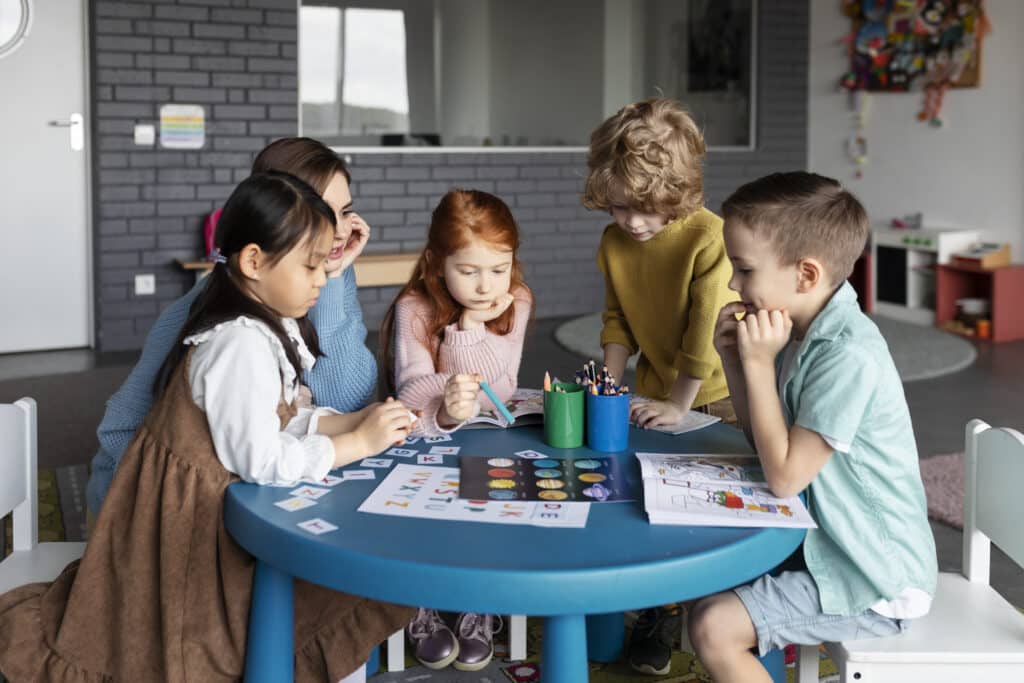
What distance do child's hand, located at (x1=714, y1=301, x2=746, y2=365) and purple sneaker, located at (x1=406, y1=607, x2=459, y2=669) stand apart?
0.85 meters

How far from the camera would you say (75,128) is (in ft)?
18.7

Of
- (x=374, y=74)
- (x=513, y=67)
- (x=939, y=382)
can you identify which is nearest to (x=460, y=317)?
(x=939, y=382)

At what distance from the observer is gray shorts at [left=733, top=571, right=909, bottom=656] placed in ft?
5.33

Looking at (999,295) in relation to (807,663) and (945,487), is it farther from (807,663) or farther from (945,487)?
(807,663)

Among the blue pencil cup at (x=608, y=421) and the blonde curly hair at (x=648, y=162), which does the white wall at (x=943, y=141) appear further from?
the blue pencil cup at (x=608, y=421)

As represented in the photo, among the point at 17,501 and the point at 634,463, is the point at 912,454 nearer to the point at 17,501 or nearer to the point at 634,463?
the point at 634,463

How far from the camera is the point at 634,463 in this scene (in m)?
1.74

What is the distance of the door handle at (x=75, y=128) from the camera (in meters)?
5.65

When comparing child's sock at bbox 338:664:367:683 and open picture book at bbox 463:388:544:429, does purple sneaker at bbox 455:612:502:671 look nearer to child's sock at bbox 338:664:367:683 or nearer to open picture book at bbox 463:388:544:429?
child's sock at bbox 338:664:367:683

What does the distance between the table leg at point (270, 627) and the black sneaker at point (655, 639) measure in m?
0.87

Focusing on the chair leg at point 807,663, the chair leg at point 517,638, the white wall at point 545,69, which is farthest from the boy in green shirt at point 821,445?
the white wall at point 545,69

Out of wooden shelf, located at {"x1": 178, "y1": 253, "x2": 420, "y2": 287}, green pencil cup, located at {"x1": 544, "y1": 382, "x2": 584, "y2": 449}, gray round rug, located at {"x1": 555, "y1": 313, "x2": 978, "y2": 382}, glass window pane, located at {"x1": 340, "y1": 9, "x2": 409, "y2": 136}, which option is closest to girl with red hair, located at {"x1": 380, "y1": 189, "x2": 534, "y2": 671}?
green pencil cup, located at {"x1": 544, "y1": 382, "x2": 584, "y2": 449}

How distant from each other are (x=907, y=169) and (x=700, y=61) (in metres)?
1.43

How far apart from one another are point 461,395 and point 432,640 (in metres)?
0.70
